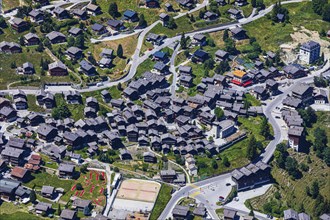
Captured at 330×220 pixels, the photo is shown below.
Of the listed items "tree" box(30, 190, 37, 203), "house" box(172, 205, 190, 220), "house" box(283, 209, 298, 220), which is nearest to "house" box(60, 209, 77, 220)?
"tree" box(30, 190, 37, 203)

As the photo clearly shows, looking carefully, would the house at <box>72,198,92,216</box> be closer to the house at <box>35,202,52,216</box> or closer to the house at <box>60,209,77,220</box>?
the house at <box>60,209,77,220</box>

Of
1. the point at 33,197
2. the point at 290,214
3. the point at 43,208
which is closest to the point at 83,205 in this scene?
A: the point at 43,208

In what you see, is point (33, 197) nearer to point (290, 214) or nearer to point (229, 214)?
point (229, 214)

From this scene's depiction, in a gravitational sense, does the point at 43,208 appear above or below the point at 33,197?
above

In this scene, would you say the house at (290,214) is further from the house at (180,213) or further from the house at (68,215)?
the house at (68,215)

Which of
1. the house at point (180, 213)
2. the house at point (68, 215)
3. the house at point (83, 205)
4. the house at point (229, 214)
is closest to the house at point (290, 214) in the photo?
the house at point (229, 214)

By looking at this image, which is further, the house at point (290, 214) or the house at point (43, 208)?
the house at point (290, 214)
